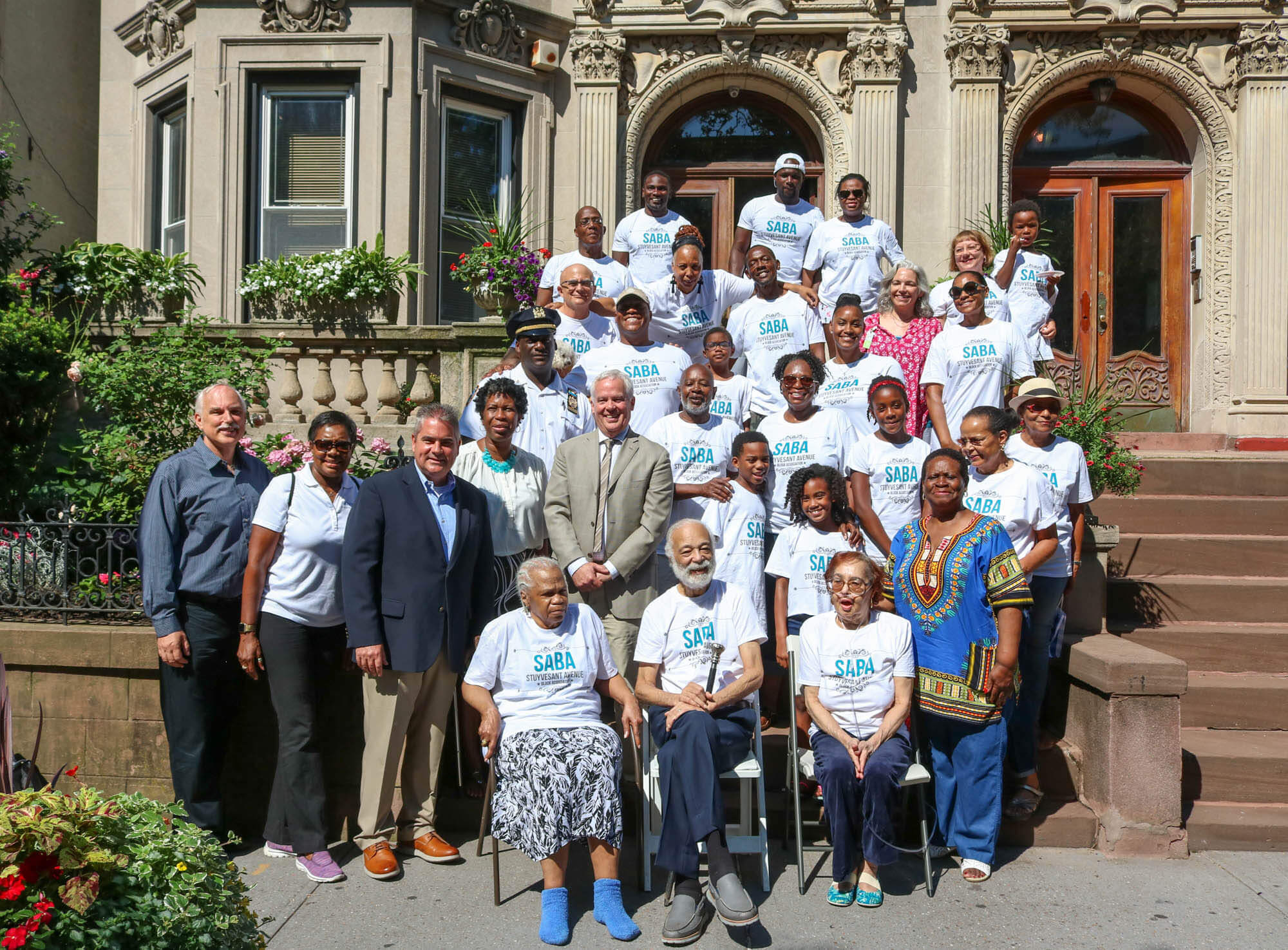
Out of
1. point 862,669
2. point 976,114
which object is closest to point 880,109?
point 976,114

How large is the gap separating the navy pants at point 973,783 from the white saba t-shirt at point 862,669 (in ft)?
1.03

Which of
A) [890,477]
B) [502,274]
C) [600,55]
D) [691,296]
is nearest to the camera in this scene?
[890,477]

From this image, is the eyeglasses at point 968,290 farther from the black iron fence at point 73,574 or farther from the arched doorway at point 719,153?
the arched doorway at point 719,153

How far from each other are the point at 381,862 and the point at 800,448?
124 inches

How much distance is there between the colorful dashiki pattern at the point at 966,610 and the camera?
202 inches

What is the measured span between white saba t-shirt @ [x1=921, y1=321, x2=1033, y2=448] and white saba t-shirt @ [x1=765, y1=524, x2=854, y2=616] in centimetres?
159

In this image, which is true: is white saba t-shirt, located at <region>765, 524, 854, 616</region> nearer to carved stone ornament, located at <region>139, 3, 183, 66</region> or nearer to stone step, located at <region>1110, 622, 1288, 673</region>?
stone step, located at <region>1110, 622, 1288, 673</region>

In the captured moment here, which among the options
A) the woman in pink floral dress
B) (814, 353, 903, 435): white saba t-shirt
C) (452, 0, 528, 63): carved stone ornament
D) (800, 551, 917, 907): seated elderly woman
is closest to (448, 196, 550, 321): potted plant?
the woman in pink floral dress

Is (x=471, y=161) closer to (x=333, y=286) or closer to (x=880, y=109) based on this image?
(x=333, y=286)

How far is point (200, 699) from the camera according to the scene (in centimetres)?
538

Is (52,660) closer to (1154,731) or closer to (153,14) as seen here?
(1154,731)

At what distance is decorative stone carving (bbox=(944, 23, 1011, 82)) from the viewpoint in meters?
11.5

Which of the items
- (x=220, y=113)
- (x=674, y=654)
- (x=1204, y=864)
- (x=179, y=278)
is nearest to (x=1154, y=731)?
(x=1204, y=864)

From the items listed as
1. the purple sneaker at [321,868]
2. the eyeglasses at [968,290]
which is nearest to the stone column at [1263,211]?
the eyeglasses at [968,290]
